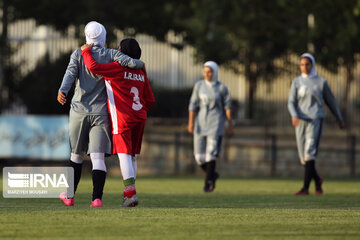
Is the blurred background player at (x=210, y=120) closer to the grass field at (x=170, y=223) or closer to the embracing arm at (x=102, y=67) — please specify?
the grass field at (x=170, y=223)

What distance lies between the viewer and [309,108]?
14.8 m

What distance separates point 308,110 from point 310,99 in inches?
7.0

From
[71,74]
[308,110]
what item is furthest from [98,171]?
[308,110]

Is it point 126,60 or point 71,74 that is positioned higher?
point 126,60

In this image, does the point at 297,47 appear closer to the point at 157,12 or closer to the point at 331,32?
the point at 331,32

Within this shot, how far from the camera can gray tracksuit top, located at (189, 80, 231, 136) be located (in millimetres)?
15516

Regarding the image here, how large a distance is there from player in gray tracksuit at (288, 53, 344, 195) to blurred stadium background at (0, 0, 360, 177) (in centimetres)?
870

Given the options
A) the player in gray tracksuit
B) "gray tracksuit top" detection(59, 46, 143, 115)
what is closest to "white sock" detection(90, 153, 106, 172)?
"gray tracksuit top" detection(59, 46, 143, 115)

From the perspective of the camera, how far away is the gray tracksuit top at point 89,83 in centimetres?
1039

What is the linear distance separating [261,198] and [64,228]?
19.2ft

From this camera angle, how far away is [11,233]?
7922 mm

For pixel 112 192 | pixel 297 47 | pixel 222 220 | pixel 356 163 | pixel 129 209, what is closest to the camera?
pixel 222 220

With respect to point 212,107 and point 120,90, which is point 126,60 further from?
point 212,107

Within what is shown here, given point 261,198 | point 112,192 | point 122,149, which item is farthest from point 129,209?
point 112,192
